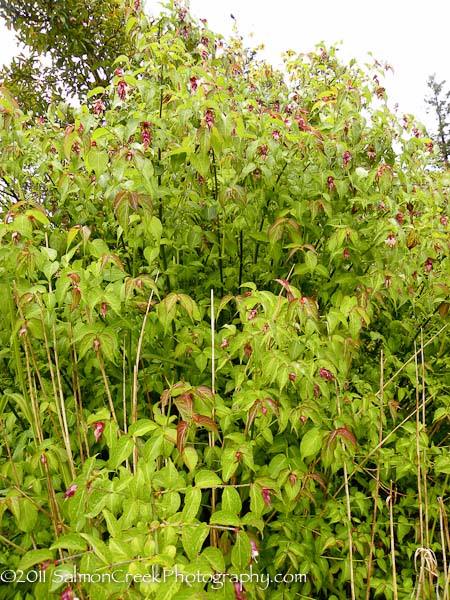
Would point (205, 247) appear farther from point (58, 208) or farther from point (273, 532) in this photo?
point (273, 532)

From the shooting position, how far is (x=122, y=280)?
142 centimetres

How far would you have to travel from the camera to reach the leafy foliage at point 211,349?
1.11 metres

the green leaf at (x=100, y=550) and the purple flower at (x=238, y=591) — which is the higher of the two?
the green leaf at (x=100, y=550)

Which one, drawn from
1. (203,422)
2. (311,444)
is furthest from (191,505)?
(311,444)

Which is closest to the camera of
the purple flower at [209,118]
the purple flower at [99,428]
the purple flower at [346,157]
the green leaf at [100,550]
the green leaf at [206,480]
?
the green leaf at [100,550]

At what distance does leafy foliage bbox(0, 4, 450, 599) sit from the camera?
3.64ft

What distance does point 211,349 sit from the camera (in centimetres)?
147

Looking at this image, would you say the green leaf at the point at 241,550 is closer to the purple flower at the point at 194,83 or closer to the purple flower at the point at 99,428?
the purple flower at the point at 99,428

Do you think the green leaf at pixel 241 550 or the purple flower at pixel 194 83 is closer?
the green leaf at pixel 241 550

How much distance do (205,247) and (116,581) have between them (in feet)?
3.49

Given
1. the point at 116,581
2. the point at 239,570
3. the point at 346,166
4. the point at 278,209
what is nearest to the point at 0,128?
the point at 278,209

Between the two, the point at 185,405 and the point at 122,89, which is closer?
the point at 185,405

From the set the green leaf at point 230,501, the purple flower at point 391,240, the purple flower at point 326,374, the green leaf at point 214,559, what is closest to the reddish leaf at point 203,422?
the green leaf at point 230,501

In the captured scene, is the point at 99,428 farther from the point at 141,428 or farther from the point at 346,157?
the point at 346,157
